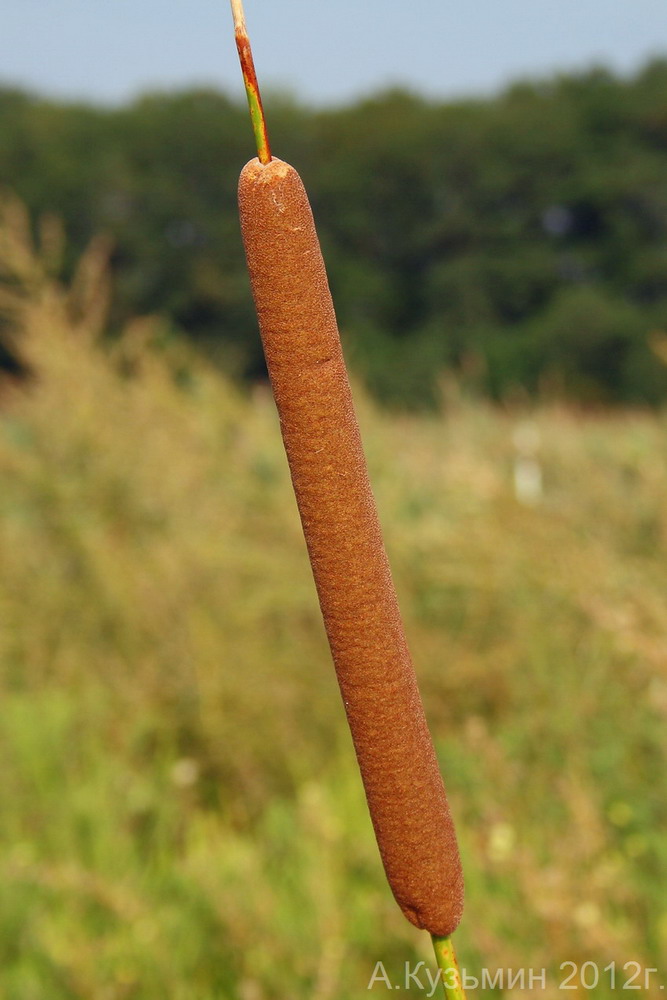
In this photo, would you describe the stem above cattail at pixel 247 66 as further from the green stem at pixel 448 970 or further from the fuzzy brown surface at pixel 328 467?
the green stem at pixel 448 970

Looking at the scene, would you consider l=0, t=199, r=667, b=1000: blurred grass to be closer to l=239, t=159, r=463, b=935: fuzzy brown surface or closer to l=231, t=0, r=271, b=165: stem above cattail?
l=239, t=159, r=463, b=935: fuzzy brown surface

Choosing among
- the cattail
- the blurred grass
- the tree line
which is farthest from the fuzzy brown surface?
the tree line

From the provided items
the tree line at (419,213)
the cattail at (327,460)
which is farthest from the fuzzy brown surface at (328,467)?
the tree line at (419,213)

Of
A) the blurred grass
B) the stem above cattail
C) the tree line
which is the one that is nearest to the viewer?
the stem above cattail

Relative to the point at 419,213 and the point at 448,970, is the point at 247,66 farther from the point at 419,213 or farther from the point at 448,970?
the point at 419,213

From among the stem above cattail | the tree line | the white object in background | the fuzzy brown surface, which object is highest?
the stem above cattail

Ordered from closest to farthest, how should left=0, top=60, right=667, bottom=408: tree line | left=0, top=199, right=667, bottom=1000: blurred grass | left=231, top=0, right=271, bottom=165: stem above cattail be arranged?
left=231, top=0, right=271, bottom=165: stem above cattail < left=0, top=199, right=667, bottom=1000: blurred grass < left=0, top=60, right=667, bottom=408: tree line

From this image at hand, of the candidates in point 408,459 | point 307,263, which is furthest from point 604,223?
point 307,263
